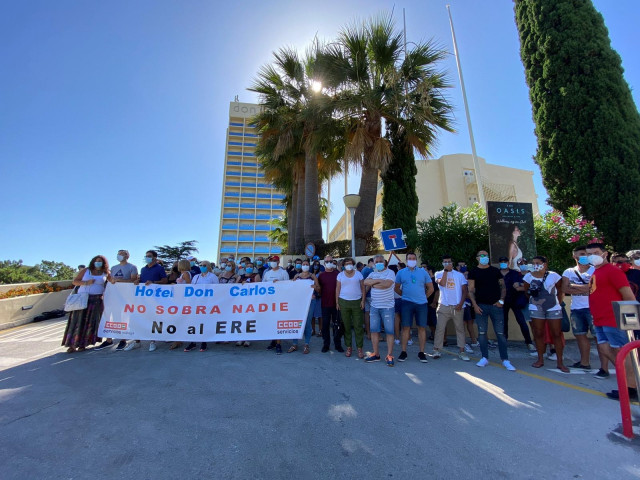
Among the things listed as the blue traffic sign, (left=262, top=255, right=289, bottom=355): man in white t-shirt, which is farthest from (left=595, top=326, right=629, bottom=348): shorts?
(left=262, top=255, right=289, bottom=355): man in white t-shirt

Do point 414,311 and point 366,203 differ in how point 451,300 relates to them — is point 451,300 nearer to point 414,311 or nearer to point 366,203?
point 414,311

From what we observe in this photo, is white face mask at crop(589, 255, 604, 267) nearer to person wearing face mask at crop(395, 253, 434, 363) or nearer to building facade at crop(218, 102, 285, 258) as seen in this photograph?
person wearing face mask at crop(395, 253, 434, 363)

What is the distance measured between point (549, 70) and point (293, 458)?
14673mm

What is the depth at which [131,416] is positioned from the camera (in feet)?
9.73

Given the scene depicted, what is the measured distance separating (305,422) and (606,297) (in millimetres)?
4105

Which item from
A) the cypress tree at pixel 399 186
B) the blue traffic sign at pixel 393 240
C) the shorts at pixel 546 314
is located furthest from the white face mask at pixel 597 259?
the cypress tree at pixel 399 186

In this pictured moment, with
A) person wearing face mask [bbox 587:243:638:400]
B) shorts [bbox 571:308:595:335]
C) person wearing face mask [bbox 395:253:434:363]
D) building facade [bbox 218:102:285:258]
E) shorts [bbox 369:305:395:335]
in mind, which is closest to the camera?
person wearing face mask [bbox 587:243:638:400]

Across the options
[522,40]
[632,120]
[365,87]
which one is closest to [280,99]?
[365,87]

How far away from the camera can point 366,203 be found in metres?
12.2

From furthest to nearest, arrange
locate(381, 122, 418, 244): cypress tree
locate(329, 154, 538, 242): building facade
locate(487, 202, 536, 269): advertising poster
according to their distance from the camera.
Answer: locate(329, 154, 538, 242): building facade
locate(381, 122, 418, 244): cypress tree
locate(487, 202, 536, 269): advertising poster

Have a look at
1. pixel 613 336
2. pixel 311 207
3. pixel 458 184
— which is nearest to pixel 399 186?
pixel 311 207

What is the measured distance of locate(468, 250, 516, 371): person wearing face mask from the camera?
16.1 feet

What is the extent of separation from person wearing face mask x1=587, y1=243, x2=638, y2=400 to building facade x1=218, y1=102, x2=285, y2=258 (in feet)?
202

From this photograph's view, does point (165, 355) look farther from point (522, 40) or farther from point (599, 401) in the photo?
point (522, 40)
